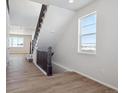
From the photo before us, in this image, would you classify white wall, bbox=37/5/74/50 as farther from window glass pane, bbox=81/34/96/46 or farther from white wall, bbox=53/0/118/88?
window glass pane, bbox=81/34/96/46

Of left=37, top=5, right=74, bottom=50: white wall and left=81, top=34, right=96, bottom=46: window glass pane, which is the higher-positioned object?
left=37, top=5, right=74, bottom=50: white wall

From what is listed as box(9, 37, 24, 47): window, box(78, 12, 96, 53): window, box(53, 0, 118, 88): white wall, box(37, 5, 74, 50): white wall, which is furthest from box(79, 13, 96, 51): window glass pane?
box(9, 37, 24, 47): window

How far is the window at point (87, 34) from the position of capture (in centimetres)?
324

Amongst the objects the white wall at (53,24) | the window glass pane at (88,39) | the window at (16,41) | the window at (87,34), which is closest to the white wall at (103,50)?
the window at (87,34)

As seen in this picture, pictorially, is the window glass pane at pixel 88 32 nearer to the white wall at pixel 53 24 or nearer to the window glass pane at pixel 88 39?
the window glass pane at pixel 88 39

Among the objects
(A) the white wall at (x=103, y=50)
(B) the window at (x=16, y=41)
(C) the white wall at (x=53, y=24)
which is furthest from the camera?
(B) the window at (x=16, y=41)

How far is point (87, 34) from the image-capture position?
351cm

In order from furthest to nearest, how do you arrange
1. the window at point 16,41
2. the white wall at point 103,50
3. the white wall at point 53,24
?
1. the window at point 16,41
2. the white wall at point 53,24
3. the white wall at point 103,50

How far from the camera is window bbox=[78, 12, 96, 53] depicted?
3.24 meters

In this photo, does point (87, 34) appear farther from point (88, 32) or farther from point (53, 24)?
point (53, 24)

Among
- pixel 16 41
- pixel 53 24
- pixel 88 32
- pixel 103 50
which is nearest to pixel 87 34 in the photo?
pixel 88 32

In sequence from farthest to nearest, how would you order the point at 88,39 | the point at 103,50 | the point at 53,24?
the point at 53,24, the point at 88,39, the point at 103,50
